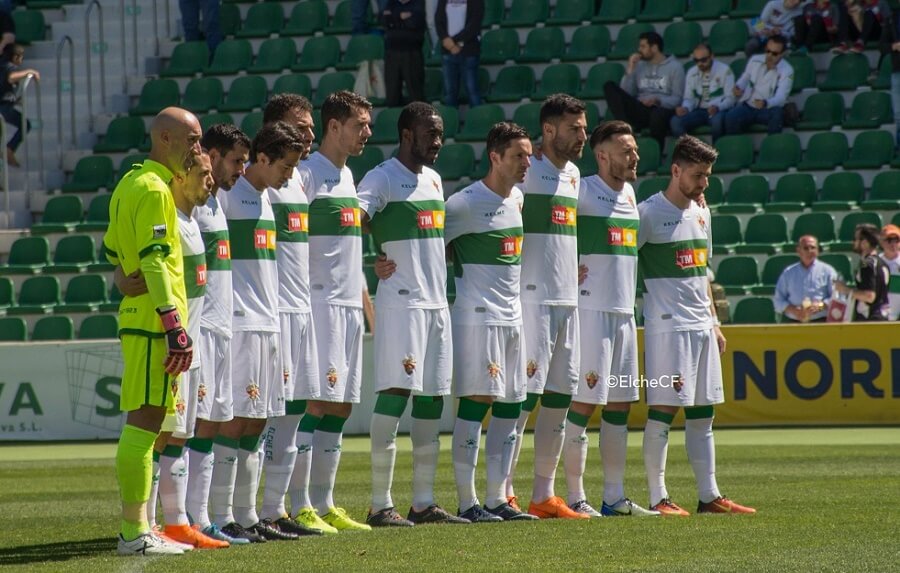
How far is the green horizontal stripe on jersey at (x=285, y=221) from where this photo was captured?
9711 millimetres

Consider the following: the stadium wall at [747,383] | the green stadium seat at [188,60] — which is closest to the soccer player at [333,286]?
the stadium wall at [747,383]

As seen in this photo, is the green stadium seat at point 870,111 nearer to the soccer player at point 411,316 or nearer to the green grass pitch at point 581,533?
the green grass pitch at point 581,533

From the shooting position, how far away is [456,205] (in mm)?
10367

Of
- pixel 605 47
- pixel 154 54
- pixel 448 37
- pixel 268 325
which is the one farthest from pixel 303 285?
pixel 154 54

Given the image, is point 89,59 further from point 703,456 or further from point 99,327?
point 703,456

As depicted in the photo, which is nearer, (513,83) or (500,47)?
(513,83)

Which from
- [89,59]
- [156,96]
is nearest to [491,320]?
[156,96]

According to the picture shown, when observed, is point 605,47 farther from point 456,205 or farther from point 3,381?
point 456,205

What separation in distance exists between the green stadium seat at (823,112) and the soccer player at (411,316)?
12.7m

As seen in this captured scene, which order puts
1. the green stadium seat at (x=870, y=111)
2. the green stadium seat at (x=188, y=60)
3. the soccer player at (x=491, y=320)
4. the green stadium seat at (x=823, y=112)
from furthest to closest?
1. the green stadium seat at (x=188, y=60)
2. the green stadium seat at (x=823, y=112)
3. the green stadium seat at (x=870, y=111)
4. the soccer player at (x=491, y=320)

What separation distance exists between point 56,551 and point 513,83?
617 inches

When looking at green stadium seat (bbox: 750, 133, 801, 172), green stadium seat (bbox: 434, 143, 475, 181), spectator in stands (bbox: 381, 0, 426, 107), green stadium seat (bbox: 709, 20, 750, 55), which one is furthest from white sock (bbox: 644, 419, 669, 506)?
green stadium seat (bbox: 709, 20, 750, 55)

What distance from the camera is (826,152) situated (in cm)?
2128

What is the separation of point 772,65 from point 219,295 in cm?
1373
